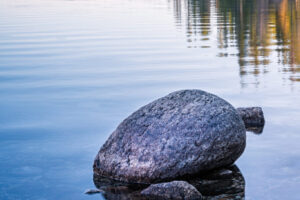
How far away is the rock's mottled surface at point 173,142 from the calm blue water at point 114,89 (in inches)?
19.7

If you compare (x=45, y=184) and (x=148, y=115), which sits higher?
(x=148, y=115)

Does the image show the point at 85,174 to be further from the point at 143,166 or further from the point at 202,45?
the point at 202,45

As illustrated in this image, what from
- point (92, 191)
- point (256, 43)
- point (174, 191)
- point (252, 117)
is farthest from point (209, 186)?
point (256, 43)

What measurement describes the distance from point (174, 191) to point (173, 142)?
43.8 inches

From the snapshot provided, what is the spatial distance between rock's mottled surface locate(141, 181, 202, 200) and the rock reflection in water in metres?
0.16

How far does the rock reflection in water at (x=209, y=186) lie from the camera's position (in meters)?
8.80

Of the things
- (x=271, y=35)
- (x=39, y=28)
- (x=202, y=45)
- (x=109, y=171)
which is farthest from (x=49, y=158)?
(x=39, y=28)

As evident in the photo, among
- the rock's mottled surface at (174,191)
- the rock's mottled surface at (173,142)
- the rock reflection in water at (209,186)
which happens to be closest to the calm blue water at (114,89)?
the rock reflection in water at (209,186)

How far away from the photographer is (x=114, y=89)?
17078 mm

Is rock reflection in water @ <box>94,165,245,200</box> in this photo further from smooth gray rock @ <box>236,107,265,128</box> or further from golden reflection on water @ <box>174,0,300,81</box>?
golden reflection on water @ <box>174,0,300,81</box>

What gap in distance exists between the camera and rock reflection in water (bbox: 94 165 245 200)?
8.80m

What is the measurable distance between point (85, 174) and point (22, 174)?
98 cm

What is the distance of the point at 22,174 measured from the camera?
388 inches

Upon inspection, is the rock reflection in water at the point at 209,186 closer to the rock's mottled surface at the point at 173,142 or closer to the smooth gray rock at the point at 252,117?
the rock's mottled surface at the point at 173,142
